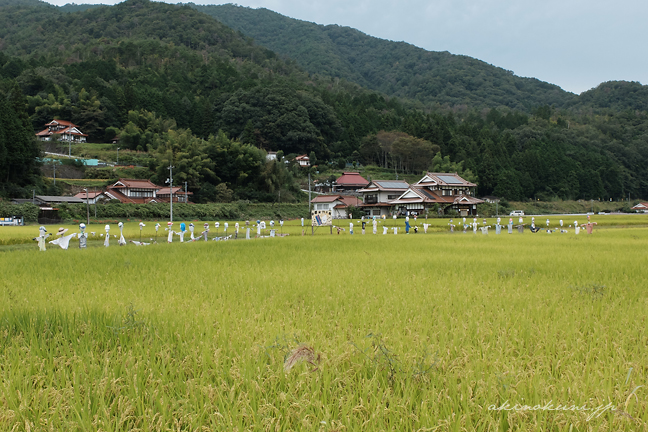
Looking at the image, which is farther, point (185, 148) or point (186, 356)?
point (185, 148)

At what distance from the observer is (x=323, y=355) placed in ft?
9.48

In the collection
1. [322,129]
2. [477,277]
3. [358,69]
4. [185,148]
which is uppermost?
[358,69]

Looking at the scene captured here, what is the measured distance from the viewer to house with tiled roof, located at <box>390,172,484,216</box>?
161ft

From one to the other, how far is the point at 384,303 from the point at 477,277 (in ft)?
8.63

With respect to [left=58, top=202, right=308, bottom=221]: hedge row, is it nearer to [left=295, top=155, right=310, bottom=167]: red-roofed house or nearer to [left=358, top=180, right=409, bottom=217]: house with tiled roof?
[left=358, top=180, right=409, bottom=217]: house with tiled roof

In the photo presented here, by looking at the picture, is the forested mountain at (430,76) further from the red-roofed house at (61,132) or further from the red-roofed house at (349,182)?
the red-roofed house at (61,132)

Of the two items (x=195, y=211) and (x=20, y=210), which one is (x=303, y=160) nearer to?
(x=195, y=211)

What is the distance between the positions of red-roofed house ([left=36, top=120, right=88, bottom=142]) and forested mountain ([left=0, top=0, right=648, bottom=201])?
107 inches

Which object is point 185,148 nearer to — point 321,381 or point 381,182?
point 381,182

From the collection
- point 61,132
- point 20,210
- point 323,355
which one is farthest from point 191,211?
point 323,355

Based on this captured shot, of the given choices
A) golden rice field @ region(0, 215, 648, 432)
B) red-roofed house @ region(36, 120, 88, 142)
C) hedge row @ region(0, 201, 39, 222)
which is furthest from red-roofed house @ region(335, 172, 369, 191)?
golden rice field @ region(0, 215, 648, 432)

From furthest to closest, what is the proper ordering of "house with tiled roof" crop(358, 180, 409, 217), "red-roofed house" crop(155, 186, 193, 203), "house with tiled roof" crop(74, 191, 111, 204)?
"house with tiled roof" crop(358, 180, 409, 217) → "red-roofed house" crop(155, 186, 193, 203) → "house with tiled roof" crop(74, 191, 111, 204)

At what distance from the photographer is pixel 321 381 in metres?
2.58

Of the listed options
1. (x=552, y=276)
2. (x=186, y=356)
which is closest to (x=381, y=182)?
(x=552, y=276)
